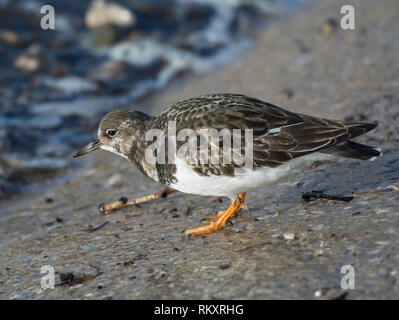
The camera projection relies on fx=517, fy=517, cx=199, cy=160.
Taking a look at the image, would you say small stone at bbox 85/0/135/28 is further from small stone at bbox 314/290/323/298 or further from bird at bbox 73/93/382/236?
small stone at bbox 314/290/323/298

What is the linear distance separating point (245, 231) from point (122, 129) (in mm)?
1433

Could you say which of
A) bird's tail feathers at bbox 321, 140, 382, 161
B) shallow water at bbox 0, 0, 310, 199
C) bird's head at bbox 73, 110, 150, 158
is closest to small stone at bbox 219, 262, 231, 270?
bird's tail feathers at bbox 321, 140, 382, 161

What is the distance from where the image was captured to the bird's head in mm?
4523

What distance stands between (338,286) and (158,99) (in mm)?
5950

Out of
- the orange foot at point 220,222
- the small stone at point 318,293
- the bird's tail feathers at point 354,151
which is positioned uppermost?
the bird's tail feathers at point 354,151

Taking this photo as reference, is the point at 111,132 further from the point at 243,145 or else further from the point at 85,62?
the point at 85,62

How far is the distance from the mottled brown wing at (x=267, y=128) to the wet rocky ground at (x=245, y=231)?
53 centimetres

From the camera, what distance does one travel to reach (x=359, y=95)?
6.23m

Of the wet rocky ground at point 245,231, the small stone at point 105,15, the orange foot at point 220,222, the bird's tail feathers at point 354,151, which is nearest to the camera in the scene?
the wet rocky ground at point 245,231

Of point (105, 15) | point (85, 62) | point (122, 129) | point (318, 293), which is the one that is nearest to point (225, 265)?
point (318, 293)

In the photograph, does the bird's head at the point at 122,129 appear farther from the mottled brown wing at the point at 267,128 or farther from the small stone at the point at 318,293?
the small stone at the point at 318,293

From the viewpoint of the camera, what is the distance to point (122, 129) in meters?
4.56

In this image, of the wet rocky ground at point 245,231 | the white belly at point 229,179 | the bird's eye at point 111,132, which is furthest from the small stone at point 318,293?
the bird's eye at point 111,132

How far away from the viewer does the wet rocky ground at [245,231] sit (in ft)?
10.5
